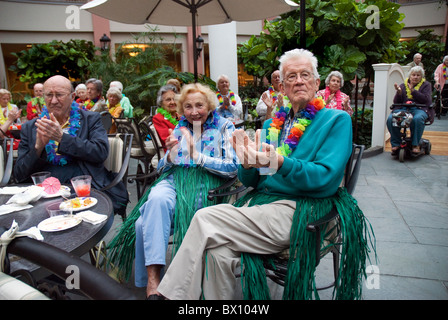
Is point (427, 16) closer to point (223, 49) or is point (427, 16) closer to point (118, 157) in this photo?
point (223, 49)

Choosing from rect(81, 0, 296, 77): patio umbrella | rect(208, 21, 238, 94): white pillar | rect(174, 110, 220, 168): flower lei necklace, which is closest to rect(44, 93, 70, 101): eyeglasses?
rect(174, 110, 220, 168): flower lei necklace

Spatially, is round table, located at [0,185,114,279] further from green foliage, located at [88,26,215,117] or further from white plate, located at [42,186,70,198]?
green foliage, located at [88,26,215,117]

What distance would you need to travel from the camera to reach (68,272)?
62 centimetres

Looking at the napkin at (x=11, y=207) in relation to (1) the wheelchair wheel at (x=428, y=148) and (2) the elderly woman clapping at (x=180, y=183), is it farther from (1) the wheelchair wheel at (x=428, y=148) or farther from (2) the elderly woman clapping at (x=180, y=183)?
(1) the wheelchair wheel at (x=428, y=148)

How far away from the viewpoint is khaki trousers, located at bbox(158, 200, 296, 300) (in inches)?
54.6

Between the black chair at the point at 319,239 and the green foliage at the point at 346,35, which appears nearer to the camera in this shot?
the black chair at the point at 319,239

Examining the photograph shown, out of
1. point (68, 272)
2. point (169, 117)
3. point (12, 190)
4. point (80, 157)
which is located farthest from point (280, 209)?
point (169, 117)

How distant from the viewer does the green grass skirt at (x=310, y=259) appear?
146 centimetres

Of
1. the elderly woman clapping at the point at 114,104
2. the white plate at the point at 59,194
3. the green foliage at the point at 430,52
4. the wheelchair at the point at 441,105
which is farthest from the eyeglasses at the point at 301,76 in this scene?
the green foliage at the point at 430,52

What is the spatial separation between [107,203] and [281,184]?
0.93 m

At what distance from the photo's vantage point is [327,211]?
162 centimetres

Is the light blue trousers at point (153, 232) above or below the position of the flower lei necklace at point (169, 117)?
below

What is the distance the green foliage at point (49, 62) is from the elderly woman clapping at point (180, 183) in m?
8.16

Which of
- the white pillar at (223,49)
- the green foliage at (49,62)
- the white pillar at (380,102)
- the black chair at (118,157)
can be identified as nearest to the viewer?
the black chair at (118,157)
